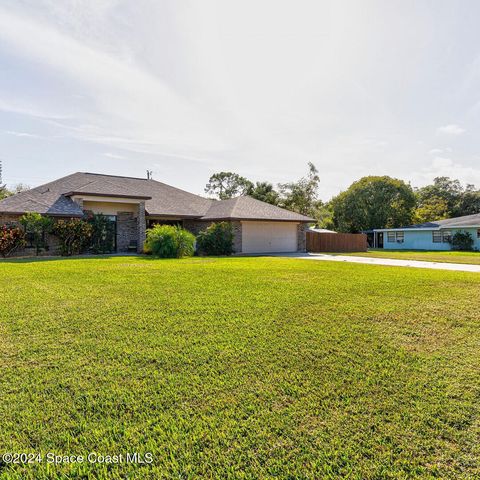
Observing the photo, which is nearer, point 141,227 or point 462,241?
point 141,227

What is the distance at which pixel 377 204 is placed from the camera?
37781 mm

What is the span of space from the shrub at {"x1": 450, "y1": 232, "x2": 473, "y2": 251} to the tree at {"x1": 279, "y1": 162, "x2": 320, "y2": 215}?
16934 mm

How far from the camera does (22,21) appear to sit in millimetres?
10016

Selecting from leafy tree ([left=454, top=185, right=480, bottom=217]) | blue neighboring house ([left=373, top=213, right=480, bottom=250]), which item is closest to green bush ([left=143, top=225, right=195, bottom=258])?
blue neighboring house ([left=373, top=213, right=480, bottom=250])

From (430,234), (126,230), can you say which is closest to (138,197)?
(126,230)

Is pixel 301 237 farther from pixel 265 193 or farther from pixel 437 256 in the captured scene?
pixel 265 193

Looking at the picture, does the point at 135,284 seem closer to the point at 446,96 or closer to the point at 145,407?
the point at 145,407

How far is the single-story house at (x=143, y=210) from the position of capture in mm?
19141

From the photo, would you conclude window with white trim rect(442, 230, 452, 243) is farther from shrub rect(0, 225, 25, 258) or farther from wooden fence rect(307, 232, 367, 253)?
shrub rect(0, 225, 25, 258)

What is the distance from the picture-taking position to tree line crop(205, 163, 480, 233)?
124 ft

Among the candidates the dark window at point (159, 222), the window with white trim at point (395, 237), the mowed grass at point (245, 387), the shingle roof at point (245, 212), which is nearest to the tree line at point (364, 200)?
the window with white trim at point (395, 237)

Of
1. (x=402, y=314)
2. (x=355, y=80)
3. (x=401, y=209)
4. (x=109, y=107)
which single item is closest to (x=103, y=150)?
(x=109, y=107)

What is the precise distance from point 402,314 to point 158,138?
811 inches

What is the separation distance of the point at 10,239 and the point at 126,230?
6.50 metres
